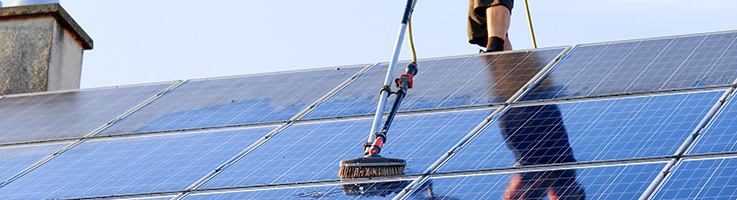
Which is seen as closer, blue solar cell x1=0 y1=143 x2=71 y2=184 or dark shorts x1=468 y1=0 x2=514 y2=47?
blue solar cell x1=0 y1=143 x2=71 y2=184

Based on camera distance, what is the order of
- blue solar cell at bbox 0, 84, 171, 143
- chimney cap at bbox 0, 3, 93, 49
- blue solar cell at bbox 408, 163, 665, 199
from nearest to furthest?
blue solar cell at bbox 408, 163, 665, 199, blue solar cell at bbox 0, 84, 171, 143, chimney cap at bbox 0, 3, 93, 49

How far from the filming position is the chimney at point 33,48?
15727mm

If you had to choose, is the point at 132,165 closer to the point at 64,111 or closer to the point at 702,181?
the point at 64,111

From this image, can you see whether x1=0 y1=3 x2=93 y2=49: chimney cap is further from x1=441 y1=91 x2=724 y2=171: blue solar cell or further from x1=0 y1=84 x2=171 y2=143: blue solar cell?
x1=441 y1=91 x2=724 y2=171: blue solar cell

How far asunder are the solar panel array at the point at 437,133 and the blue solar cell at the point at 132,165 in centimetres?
2

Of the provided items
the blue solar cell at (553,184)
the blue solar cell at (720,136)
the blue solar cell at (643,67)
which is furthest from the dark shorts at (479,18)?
the blue solar cell at (553,184)

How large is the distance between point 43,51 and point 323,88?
18.3 feet

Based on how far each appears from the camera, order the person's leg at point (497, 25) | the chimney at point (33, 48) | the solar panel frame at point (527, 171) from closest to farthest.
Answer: the solar panel frame at point (527, 171) → the person's leg at point (497, 25) → the chimney at point (33, 48)

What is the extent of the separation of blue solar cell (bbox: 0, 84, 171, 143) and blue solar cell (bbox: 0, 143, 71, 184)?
376 mm

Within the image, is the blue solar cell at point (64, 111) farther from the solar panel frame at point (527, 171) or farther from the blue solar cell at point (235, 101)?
the solar panel frame at point (527, 171)

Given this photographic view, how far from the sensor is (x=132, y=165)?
9758 millimetres

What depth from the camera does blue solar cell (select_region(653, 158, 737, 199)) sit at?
22.8 ft

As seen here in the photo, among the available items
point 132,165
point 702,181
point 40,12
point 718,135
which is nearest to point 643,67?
point 718,135

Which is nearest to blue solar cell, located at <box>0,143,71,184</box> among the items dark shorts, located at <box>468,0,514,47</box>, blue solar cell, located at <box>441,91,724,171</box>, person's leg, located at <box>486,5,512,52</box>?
blue solar cell, located at <box>441,91,724,171</box>
